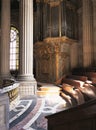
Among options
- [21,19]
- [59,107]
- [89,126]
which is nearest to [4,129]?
[89,126]

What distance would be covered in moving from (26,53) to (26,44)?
0.40 metres

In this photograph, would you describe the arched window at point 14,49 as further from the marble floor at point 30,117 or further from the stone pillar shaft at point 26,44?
the marble floor at point 30,117

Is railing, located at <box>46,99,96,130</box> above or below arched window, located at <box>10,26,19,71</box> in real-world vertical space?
below

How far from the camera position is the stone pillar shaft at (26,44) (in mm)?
8578

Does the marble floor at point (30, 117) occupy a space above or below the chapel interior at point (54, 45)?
below

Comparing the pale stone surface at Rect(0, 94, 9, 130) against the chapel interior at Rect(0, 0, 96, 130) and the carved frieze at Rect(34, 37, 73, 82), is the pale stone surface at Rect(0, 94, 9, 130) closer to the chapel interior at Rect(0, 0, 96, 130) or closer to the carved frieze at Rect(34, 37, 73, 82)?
the chapel interior at Rect(0, 0, 96, 130)

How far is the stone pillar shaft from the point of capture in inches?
338

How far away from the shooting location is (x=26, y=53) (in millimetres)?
8594

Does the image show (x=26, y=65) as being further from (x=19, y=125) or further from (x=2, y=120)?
(x=2, y=120)

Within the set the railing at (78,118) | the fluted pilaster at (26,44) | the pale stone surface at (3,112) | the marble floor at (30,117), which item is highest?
the fluted pilaster at (26,44)

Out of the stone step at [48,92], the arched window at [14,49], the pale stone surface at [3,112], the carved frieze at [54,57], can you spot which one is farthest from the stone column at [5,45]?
the pale stone surface at [3,112]

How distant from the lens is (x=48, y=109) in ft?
19.9

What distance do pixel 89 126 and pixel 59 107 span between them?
4818 mm

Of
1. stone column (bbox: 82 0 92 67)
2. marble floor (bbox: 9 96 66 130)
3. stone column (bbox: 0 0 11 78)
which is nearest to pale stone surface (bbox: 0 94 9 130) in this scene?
marble floor (bbox: 9 96 66 130)
